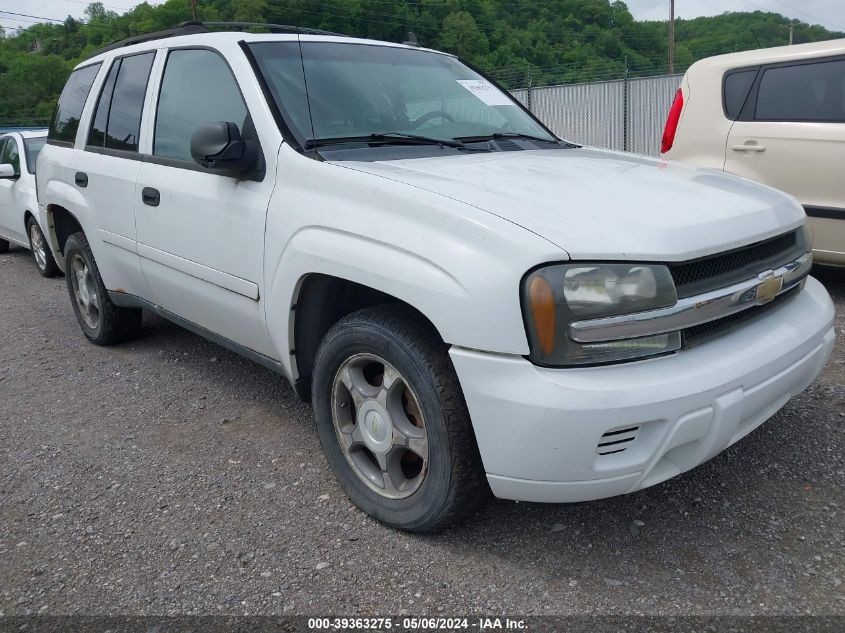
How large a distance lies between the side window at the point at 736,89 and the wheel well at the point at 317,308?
3.89 m

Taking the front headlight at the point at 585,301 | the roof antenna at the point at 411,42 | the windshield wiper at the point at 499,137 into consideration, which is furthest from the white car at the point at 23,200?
the front headlight at the point at 585,301

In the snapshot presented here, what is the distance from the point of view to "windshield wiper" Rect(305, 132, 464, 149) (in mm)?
2860

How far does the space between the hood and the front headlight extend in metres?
0.05

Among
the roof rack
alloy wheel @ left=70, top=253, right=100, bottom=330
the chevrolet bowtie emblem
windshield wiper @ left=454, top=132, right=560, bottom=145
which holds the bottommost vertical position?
alloy wheel @ left=70, top=253, right=100, bottom=330

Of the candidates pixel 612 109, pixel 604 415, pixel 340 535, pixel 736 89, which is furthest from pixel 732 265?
pixel 612 109

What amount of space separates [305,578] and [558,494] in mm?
861

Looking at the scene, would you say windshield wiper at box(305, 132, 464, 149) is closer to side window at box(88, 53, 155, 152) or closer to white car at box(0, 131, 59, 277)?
side window at box(88, 53, 155, 152)

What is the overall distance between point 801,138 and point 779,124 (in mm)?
207

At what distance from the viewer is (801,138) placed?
5.01 meters

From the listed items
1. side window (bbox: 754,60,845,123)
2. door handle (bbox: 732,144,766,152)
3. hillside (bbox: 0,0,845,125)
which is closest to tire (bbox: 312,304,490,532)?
door handle (bbox: 732,144,766,152)

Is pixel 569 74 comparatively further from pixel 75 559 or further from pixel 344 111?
pixel 75 559

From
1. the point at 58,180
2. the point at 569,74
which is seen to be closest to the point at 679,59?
the point at 569,74

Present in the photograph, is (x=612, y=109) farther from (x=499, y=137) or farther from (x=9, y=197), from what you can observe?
(x=499, y=137)

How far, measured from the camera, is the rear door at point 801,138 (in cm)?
485
